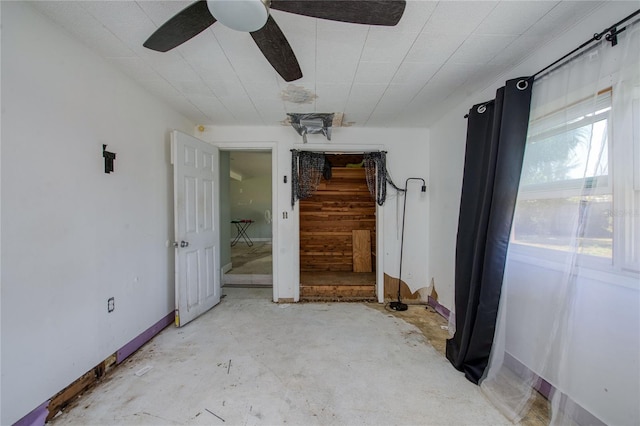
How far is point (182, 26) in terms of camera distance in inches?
47.5

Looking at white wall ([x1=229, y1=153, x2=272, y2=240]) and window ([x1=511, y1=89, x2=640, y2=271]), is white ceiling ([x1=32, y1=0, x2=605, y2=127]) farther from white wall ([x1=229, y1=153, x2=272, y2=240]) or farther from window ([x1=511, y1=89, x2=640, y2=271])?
white wall ([x1=229, y1=153, x2=272, y2=240])

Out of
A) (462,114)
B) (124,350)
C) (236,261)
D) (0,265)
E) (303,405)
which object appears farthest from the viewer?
(236,261)

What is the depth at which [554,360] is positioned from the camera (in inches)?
56.8

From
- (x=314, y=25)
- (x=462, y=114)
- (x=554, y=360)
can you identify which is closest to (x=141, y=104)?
(x=314, y=25)

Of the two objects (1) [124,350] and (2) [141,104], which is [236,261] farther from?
(2) [141,104]

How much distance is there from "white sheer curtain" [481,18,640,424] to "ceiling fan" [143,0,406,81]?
1.08 m

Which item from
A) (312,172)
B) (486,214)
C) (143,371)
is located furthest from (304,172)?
(143,371)

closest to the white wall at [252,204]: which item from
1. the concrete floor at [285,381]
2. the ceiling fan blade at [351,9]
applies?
the concrete floor at [285,381]

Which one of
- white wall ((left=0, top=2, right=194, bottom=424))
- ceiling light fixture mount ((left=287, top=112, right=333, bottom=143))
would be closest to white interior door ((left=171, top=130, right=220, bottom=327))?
white wall ((left=0, top=2, right=194, bottom=424))

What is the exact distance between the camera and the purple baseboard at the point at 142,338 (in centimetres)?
199

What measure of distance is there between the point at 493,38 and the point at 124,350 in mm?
3495

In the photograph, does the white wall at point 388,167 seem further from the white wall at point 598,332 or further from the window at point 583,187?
the window at point 583,187

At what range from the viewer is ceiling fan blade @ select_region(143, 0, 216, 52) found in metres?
1.12

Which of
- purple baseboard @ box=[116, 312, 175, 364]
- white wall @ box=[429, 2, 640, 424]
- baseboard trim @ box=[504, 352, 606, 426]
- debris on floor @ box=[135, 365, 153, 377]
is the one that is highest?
white wall @ box=[429, 2, 640, 424]
